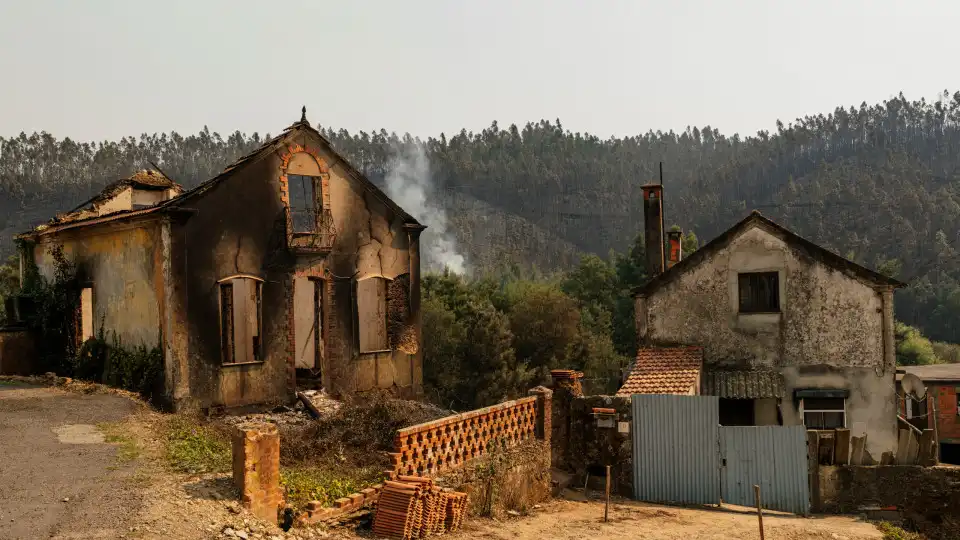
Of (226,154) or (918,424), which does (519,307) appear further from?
(226,154)

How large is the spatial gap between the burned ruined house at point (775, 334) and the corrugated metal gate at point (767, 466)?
2405 mm

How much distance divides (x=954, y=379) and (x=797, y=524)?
63.1ft

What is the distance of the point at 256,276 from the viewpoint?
17891mm

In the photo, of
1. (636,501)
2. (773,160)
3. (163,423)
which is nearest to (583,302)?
(636,501)

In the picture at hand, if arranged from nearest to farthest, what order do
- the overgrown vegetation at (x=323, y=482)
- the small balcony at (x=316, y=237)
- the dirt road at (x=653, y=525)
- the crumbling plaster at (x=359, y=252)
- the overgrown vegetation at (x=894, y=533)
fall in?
the overgrown vegetation at (x=323, y=482) < the dirt road at (x=653, y=525) < the overgrown vegetation at (x=894, y=533) < the small balcony at (x=316, y=237) < the crumbling plaster at (x=359, y=252)

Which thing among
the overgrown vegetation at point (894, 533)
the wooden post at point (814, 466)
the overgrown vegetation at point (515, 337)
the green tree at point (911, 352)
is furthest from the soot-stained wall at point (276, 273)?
the green tree at point (911, 352)

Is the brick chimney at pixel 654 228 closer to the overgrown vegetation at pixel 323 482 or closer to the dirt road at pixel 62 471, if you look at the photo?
the overgrown vegetation at pixel 323 482

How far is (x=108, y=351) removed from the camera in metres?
18.5

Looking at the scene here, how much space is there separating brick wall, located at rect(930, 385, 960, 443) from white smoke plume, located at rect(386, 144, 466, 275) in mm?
67900

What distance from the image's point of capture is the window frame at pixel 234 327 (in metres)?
17.2

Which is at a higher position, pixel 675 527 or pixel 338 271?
pixel 338 271

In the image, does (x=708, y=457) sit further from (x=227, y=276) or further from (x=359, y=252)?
(x=227, y=276)

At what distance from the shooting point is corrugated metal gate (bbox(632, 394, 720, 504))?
16031mm

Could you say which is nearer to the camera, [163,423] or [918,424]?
[163,423]
